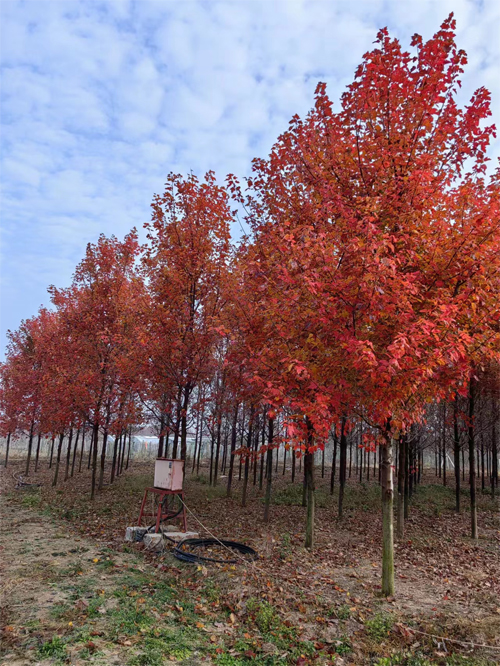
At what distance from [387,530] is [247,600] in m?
2.48

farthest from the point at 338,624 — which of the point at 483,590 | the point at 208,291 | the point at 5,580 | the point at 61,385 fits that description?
the point at 61,385

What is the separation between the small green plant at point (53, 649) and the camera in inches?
166

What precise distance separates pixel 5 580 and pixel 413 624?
6019 millimetres

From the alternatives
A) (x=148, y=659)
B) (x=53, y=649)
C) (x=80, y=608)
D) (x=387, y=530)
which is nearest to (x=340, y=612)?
(x=387, y=530)

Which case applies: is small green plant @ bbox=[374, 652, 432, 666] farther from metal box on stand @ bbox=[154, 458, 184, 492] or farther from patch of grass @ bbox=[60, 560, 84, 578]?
metal box on stand @ bbox=[154, 458, 184, 492]

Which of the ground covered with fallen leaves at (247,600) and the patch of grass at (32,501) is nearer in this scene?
the ground covered with fallen leaves at (247,600)

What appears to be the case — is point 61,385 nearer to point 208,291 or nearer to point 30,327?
point 208,291

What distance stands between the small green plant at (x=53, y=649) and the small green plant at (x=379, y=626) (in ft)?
11.7

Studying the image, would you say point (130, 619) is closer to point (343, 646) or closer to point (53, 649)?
point (53, 649)

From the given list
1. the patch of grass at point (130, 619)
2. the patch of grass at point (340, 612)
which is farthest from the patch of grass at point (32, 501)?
the patch of grass at point (340, 612)

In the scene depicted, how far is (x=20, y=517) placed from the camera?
1179 cm

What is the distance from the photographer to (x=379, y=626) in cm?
530

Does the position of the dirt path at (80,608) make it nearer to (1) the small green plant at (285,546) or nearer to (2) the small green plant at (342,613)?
(2) the small green plant at (342,613)

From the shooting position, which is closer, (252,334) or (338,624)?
(338,624)
